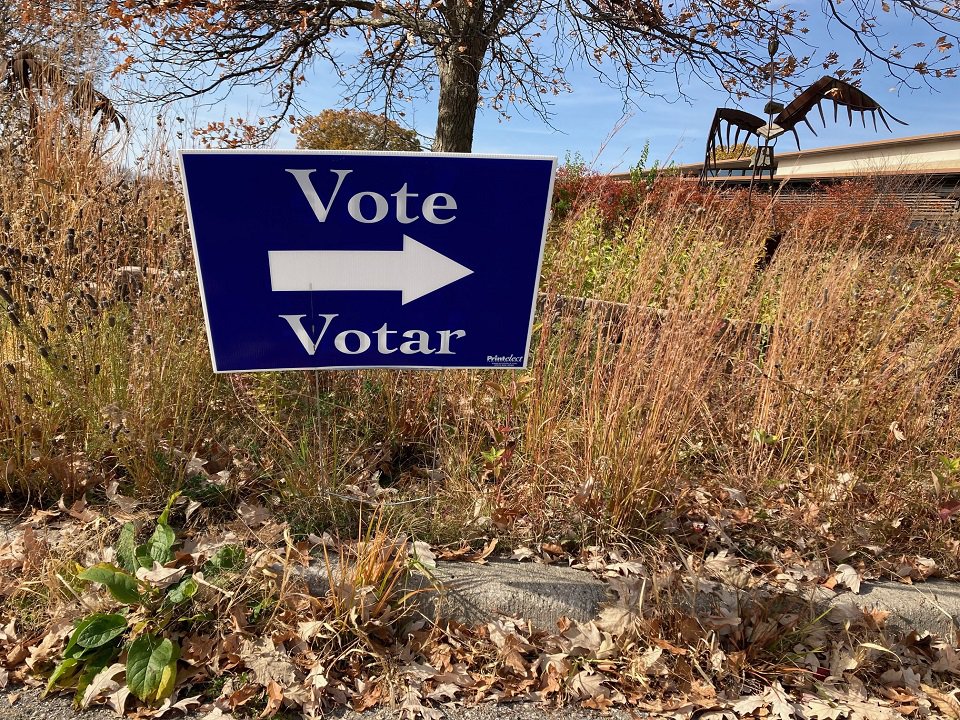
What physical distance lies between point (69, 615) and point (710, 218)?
4.84 meters

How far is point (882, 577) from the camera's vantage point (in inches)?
97.0

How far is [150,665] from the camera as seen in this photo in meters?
1.80

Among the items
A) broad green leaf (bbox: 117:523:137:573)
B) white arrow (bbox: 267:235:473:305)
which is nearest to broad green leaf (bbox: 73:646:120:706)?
broad green leaf (bbox: 117:523:137:573)

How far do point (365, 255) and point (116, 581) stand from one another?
1.36 m

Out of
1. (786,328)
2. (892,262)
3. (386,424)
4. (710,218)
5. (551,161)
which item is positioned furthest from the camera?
(710,218)

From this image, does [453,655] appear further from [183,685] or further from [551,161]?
[551,161]

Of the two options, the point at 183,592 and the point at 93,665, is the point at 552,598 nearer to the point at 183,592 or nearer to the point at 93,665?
the point at 183,592

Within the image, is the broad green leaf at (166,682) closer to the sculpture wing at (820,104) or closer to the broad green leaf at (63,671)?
the broad green leaf at (63,671)

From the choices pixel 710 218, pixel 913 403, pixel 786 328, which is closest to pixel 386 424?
pixel 786 328

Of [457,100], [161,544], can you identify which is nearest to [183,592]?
[161,544]

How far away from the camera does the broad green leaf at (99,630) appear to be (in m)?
1.84

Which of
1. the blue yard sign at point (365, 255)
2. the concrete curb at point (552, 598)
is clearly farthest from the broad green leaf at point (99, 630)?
the blue yard sign at point (365, 255)

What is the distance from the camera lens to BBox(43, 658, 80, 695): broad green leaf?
5.82ft

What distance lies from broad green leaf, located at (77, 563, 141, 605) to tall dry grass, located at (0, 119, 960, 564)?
24.2 inches
